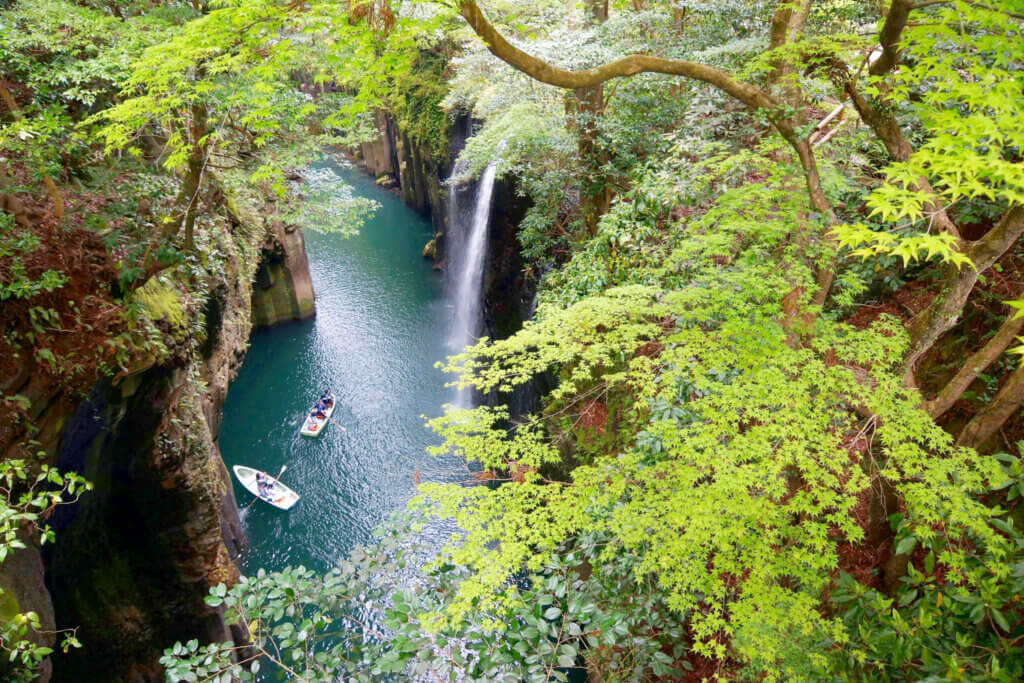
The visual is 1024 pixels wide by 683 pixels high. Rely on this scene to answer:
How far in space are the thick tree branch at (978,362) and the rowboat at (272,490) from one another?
1263 centimetres

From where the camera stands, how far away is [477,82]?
14391 millimetres

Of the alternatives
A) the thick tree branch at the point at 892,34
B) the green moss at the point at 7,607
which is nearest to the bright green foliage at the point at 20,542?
the green moss at the point at 7,607

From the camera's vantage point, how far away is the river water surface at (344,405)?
12273 millimetres

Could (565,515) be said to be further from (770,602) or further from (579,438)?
(579,438)

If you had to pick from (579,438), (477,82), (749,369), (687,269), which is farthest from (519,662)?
(477,82)

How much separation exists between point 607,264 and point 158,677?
387 inches

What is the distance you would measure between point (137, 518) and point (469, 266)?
1216 centimetres

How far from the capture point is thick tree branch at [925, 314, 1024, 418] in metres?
4.34

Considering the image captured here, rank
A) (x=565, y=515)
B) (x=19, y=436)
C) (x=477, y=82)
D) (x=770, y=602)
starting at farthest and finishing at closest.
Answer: (x=477, y=82), (x=19, y=436), (x=565, y=515), (x=770, y=602)

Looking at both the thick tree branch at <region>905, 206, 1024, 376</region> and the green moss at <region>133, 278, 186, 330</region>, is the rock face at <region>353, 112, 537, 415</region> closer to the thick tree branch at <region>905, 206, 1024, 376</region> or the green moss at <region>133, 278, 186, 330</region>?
the green moss at <region>133, 278, 186, 330</region>

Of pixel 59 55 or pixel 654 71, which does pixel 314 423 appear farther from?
pixel 654 71

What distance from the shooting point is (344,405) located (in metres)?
16.1

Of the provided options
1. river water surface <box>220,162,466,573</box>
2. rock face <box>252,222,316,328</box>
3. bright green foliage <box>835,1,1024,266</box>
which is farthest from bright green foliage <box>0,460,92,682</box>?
rock face <box>252,222,316,328</box>

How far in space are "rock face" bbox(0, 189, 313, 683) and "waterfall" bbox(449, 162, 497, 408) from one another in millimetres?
7903
